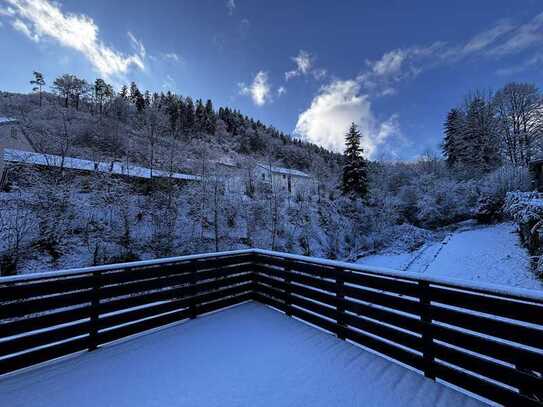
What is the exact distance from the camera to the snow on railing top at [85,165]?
9553 mm

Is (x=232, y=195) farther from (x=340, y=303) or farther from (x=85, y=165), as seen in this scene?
(x=340, y=303)

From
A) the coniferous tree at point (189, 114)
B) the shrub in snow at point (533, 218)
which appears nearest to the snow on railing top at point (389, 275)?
the shrub in snow at point (533, 218)

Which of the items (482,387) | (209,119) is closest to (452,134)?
(482,387)

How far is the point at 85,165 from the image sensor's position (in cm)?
1270

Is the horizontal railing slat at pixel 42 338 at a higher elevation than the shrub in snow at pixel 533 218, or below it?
below

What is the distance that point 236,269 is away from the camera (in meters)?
3.50

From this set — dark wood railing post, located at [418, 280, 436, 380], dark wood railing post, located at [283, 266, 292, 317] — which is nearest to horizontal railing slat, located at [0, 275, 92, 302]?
dark wood railing post, located at [283, 266, 292, 317]

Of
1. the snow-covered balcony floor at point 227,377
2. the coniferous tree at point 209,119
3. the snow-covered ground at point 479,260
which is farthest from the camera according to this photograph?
the coniferous tree at point 209,119

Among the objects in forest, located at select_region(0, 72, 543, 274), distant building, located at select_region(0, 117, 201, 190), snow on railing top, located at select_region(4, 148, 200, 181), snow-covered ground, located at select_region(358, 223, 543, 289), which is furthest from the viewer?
snow on railing top, located at select_region(4, 148, 200, 181)

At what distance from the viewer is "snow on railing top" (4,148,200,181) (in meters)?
9.55

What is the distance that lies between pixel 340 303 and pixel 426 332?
32.3 inches

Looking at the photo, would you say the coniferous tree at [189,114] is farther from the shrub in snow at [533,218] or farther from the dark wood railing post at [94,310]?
the shrub in snow at [533,218]

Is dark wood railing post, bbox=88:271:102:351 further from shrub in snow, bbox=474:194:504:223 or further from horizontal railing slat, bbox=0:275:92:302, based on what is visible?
shrub in snow, bbox=474:194:504:223

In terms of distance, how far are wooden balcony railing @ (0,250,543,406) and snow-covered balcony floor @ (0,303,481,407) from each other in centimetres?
16
